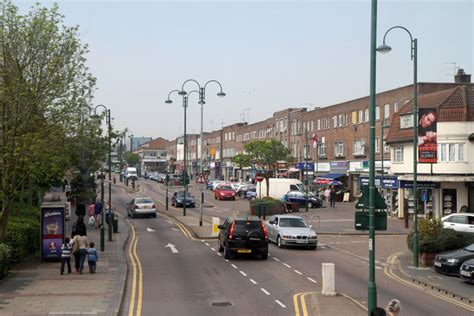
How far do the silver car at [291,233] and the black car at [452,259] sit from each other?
7605 mm

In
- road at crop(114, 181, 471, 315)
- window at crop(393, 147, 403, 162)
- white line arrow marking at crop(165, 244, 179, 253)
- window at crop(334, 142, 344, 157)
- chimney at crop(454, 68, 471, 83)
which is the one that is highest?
chimney at crop(454, 68, 471, 83)

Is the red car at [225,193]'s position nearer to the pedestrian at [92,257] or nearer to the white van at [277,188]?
the white van at [277,188]

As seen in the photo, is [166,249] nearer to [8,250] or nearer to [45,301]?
[8,250]

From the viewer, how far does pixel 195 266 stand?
24172 mm

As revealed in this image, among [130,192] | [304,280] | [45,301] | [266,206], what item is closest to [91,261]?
[45,301]

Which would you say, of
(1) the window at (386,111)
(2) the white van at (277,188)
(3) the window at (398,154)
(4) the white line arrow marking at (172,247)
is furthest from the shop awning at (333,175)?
(4) the white line arrow marking at (172,247)

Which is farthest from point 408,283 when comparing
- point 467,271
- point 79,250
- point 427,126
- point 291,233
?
point 79,250

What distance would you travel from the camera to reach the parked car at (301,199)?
5500 cm

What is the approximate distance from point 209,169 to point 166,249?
3709 inches

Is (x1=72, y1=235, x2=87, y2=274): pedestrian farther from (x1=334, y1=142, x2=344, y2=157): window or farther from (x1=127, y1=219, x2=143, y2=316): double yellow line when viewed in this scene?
(x1=334, y1=142, x2=344, y2=157): window

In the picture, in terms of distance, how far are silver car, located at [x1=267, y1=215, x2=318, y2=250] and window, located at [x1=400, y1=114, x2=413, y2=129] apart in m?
19.6

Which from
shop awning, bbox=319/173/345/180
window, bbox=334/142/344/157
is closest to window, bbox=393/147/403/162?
shop awning, bbox=319/173/345/180

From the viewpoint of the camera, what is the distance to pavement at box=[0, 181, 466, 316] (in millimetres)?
16109

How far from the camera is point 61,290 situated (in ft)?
61.8
